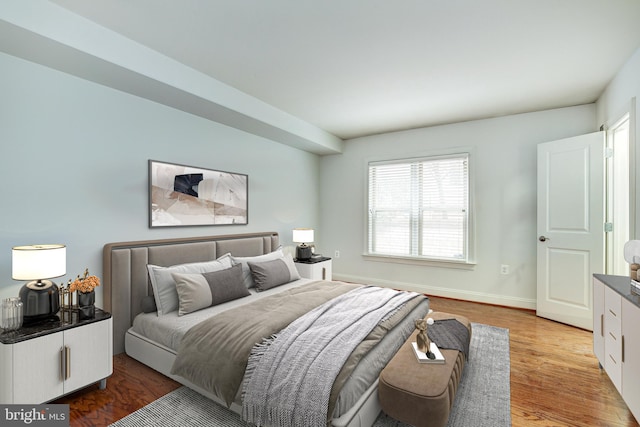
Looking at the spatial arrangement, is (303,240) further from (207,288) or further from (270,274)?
(207,288)

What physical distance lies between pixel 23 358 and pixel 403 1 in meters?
3.16

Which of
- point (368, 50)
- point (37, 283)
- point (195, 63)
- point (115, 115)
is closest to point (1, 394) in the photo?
point (37, 283)

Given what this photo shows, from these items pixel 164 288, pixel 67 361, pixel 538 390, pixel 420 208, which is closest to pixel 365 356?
pixel 538 390

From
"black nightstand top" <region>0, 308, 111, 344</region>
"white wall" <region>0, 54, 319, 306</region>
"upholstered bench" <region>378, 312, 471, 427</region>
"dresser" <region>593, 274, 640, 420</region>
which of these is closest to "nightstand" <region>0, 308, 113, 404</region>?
"black nightstand top" <region>0, 308, 111, 344</region>

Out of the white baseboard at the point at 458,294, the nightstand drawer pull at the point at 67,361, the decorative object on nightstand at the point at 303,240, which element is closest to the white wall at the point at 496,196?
the white baseboard at the point at 458,294

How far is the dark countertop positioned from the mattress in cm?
135

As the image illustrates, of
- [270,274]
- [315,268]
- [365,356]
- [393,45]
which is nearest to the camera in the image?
[365,356]

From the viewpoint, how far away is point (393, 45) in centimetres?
243

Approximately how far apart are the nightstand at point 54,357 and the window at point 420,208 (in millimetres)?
3913

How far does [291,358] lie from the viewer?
1.75 metres

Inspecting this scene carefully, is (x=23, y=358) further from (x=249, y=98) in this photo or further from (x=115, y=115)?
(x=249, y=98)

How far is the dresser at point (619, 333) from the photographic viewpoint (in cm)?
175

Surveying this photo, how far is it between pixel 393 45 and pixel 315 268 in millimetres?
2990

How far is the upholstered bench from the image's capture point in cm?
157
